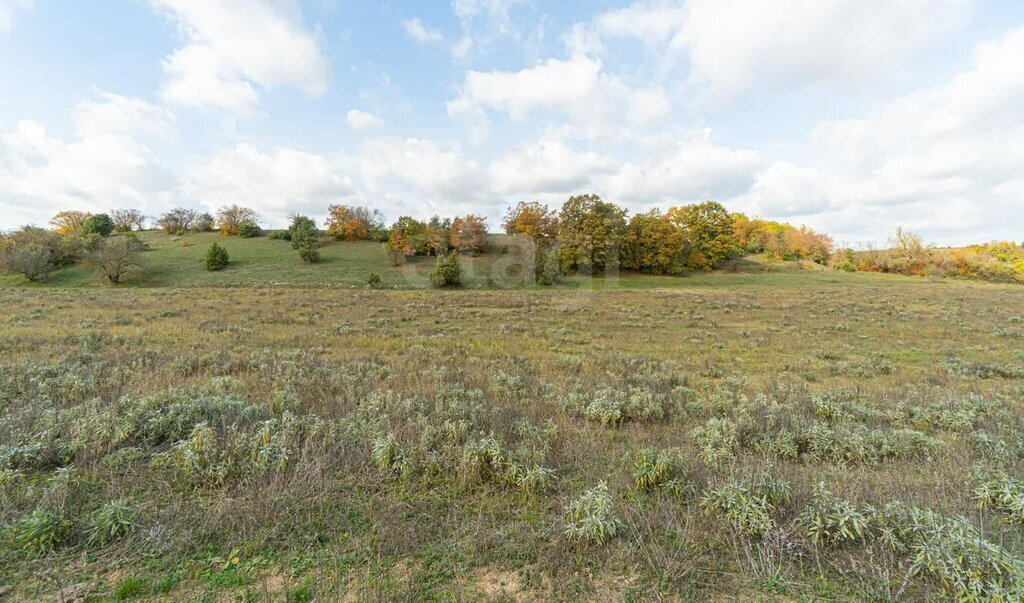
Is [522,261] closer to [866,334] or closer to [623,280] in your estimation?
[623,280]

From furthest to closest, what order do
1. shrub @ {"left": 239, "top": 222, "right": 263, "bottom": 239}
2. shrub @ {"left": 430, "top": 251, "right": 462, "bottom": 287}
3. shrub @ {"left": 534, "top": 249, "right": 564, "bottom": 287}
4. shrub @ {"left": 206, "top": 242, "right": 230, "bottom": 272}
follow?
shrub @ {"left": 239, "top": 222, "right": 263, "bottom": 239} < shrub @ {"left": 206, "top": 242, "right": 230, "bottom": 272} < shrub @ {"left": 534, "top": 249, "right": 564, "bottom": 287} < shrub @ {"left": 430, "top": 251, "right": 462, "bottom": 287}

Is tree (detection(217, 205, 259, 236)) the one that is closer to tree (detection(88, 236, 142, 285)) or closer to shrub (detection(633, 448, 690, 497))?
tree (detection(88, 236, 142, 285))

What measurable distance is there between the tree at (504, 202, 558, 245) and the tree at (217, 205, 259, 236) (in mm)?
54083

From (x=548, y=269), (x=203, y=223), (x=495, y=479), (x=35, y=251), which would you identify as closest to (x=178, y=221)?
(x=203, y=223)

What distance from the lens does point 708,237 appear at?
58.3 m

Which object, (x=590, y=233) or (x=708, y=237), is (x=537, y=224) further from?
(x=708, y=237)

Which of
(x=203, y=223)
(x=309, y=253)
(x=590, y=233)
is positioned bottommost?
(x=309, y=253)

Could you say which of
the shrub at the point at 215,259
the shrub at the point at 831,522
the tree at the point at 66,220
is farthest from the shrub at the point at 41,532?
the tree at the point at 66,220

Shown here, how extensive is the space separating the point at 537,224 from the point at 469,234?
35.0ft

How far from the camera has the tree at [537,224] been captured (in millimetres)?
55406

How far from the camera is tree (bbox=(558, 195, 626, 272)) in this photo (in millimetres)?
49625

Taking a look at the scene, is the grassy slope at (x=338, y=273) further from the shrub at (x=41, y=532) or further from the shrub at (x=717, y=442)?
the shrub at (x=41, y=532)

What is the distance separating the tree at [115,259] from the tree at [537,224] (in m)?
47.6

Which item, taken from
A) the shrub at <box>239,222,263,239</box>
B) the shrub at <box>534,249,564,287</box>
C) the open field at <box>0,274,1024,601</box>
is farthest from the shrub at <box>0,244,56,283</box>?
the shrub at <box>534,249,564,287</box>
